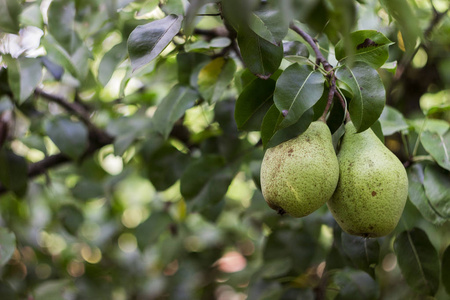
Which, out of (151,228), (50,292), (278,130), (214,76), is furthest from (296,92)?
(50,292)

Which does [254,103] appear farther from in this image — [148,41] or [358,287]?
[358,287]

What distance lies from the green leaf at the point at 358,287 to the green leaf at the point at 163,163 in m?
0.53

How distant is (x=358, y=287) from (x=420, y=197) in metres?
0.31

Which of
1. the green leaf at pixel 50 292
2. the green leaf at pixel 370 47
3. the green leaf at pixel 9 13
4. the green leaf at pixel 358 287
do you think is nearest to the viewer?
the green leaf at pixel 370 47

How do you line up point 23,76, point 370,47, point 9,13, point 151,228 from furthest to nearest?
point 151,228 < point 23,76 < point 9,13 < point 370,47

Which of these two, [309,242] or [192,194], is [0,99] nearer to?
[192,194]

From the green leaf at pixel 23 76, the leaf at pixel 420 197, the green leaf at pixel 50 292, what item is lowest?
the green leaf at pixel 50 292

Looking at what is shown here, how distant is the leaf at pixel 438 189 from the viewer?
96 centimetres

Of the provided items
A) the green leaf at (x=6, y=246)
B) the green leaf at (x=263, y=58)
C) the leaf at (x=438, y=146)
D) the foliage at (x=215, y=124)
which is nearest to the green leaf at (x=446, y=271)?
the foliage at (x=215, y=124)

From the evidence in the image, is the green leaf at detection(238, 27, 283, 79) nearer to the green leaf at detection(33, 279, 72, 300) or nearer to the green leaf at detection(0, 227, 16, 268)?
the green leaf at detection(0, 227, 16, 268)

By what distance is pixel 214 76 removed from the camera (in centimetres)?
112

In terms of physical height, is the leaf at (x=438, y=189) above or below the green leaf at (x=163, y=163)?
above

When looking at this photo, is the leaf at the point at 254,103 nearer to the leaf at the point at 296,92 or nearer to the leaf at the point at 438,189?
the leaf at the point at 296,92

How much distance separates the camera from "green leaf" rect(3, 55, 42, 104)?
117cm
